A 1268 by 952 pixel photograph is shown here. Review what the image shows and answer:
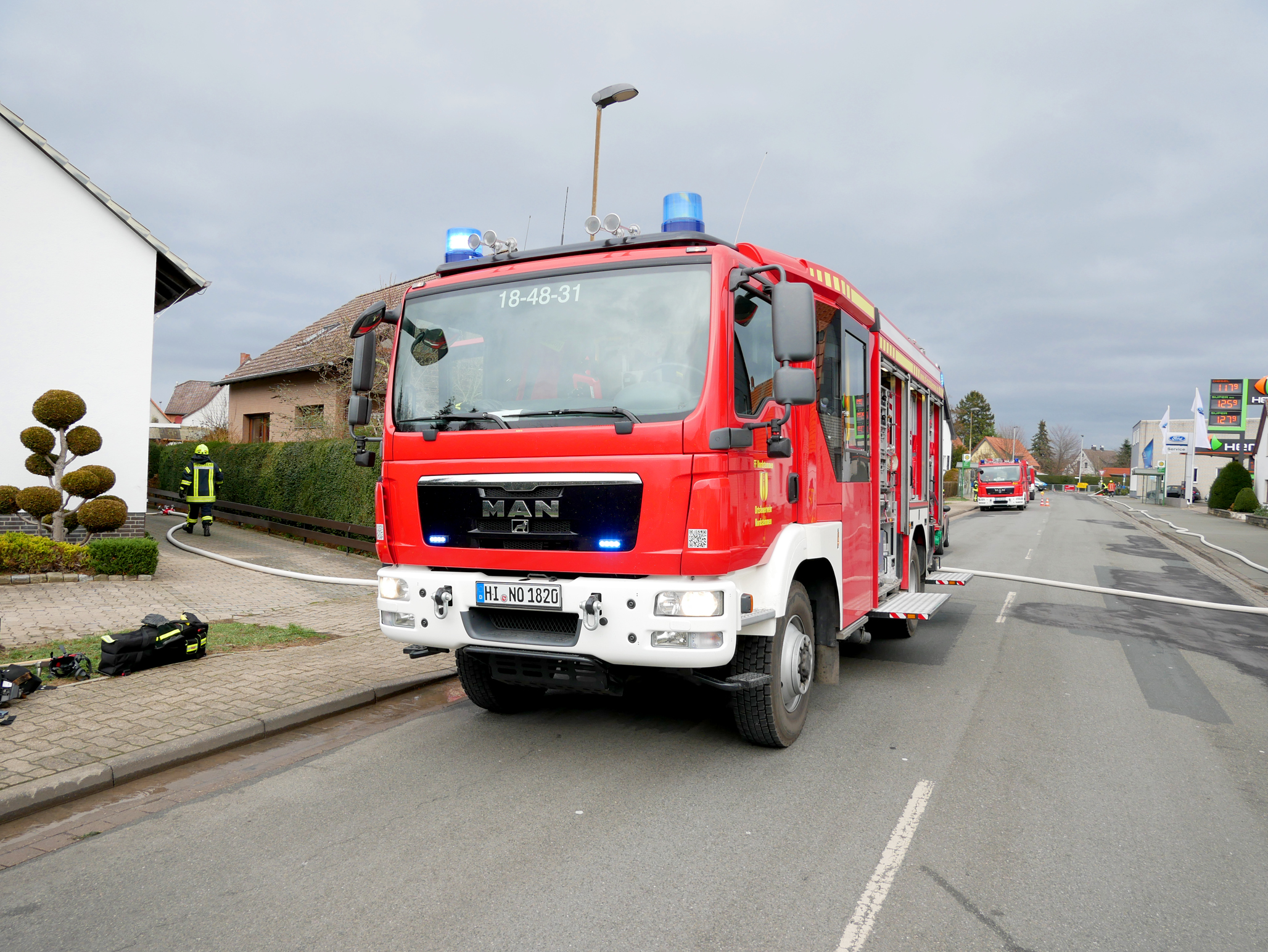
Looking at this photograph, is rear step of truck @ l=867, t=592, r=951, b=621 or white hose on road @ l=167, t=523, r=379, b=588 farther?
white hose on road @ l=167, t=523, r=379, b=588

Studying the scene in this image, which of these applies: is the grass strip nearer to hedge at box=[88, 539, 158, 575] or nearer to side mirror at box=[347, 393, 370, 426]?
side mirror at box=[347, 393, 370, 426]

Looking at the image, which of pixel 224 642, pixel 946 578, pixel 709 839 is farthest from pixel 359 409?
pixel 946 578

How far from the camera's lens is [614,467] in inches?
161

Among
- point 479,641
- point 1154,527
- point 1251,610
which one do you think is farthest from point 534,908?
point 1154,527

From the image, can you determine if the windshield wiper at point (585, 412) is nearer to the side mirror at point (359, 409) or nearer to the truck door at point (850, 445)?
the side mirror at point (359, 409)

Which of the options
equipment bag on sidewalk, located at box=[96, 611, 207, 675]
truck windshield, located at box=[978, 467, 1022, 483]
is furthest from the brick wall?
truck windshield, located at box=[978, 467, 1022, 483]

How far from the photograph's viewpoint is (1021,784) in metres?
4.35

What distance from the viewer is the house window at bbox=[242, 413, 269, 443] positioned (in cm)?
2581

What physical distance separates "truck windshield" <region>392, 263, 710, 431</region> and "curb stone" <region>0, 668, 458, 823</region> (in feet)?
6.98

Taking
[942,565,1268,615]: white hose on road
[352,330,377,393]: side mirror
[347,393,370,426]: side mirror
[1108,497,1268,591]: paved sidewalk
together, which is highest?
[352,330,377,393]: side mirror

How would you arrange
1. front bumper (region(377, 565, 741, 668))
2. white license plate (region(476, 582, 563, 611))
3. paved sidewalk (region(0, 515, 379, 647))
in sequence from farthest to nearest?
paved sidewalk (region(0, 515, 379, 647)) < white license plate (region(476, 582, 563, 611)) < front bumper (region(377, 565, 741, 668))

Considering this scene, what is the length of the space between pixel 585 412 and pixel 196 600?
745 cm

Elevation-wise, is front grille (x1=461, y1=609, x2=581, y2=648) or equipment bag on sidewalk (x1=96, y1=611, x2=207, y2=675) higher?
front grille (x1=461, y1=609, x2=581, y2=648)

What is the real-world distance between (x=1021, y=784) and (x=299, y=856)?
359 centimetres
